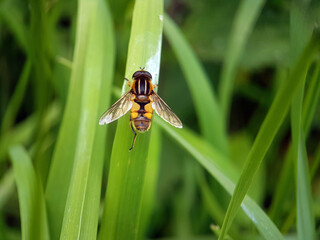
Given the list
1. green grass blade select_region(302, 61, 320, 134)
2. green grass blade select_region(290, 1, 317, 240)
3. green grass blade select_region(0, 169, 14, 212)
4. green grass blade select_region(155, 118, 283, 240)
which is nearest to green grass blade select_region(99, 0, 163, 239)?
green grass blade select_region(155, 118, 283, 240)

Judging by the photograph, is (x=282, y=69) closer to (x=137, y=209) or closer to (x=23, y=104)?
(x=137, y=209)

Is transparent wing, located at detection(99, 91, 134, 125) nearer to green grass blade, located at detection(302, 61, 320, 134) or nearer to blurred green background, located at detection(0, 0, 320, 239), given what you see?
blurred green background, located at detection(0, 0, 320, 239)

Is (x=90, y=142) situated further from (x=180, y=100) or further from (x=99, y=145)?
(x=180, y=100)

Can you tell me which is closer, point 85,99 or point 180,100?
point 85,99

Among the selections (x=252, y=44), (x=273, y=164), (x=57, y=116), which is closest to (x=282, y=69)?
(x=252, y=44)

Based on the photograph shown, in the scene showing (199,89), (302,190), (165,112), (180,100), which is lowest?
(302,190)

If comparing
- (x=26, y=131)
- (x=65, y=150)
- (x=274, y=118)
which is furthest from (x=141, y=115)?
(x=26, y=131)

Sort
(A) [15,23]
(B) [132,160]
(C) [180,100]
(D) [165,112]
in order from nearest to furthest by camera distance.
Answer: (B) [132,160], (D) [165,112], (A) [15,23], (C) [180,100]

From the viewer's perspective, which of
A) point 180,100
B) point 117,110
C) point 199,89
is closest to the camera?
point 117,110
